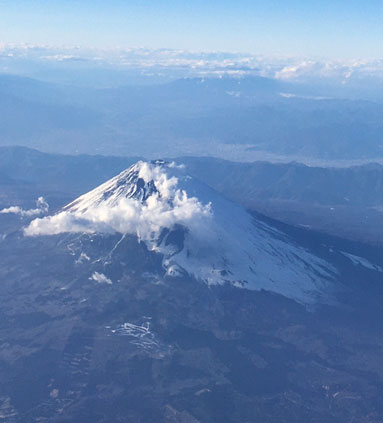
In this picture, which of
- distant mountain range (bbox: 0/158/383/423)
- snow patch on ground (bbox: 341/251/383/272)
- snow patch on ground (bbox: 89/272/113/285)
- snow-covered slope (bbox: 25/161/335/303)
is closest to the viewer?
distant mountain range (bbox: 0/158/383/423)

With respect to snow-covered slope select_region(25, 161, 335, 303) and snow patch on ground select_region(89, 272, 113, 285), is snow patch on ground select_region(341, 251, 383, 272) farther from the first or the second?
snow patch on ground select_region(89, 272, 113, 285)

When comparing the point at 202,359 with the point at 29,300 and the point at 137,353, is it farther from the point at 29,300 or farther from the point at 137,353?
the point at 29,300

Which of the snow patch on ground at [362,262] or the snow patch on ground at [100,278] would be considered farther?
the snow patch on ground at [362,262]

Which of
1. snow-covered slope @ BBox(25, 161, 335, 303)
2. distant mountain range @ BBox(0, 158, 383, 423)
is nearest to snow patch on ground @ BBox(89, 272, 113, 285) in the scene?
distant mountain range @ BBox(0, 158, 383, 423)

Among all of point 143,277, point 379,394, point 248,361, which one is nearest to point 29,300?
point 143,277

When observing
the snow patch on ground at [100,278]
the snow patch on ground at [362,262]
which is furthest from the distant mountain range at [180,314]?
the snow patch on ground at [362,262]

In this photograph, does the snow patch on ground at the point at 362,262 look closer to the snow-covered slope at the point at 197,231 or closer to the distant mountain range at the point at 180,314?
the distant mountain range at the point at 180,314

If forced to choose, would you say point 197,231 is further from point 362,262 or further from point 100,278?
point 362,262

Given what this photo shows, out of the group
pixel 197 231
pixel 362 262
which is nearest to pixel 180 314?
pixel 197 231
